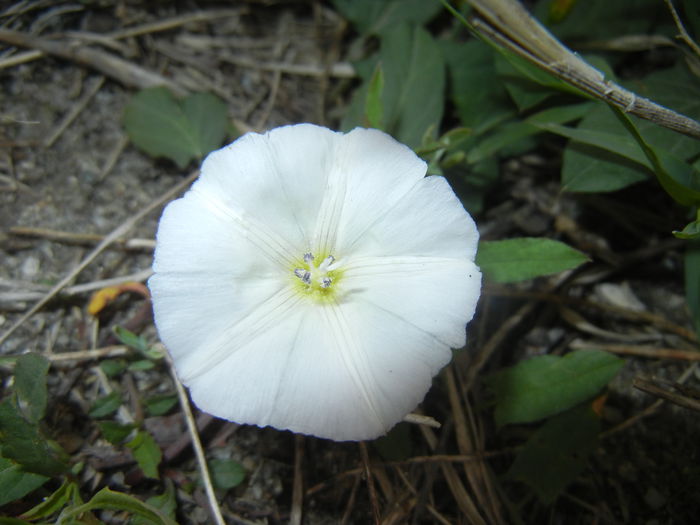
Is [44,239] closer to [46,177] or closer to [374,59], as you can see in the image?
[46,177]

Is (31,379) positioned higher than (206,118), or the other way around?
(206,118)

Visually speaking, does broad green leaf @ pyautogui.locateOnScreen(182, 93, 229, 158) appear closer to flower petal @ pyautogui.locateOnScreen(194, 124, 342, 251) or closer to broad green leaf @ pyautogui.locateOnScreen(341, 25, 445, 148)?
broad green leaf @ pyautogui.locateOnScreen(341, 25, 445, 148)

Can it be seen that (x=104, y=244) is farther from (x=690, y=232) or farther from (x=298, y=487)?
(x=690, y=232)

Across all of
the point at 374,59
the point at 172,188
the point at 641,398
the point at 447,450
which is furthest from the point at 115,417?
the point at 641,398

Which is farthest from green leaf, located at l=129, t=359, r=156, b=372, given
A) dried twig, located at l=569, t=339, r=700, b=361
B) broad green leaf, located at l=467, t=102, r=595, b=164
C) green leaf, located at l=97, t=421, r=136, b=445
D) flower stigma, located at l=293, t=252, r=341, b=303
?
dried twig, located at l=569, t=339, r=700, b=361

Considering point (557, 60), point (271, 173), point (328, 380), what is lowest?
point (328, 380)

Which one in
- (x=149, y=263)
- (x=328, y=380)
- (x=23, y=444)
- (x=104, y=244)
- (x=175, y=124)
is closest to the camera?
(x=328, y=380)

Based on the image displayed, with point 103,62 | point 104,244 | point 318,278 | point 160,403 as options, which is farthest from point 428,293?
point 103,62

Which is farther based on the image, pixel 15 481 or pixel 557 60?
pixel 557 60
